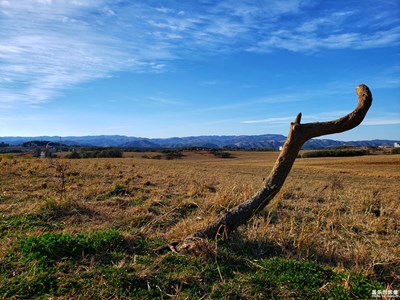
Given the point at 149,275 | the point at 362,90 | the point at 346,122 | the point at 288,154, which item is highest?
the point at 362,90

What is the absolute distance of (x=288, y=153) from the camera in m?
5.46

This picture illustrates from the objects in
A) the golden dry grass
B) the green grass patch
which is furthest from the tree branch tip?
the green grass patch

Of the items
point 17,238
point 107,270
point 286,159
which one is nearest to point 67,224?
point 17,238

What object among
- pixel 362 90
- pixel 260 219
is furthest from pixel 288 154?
pixel 260 219

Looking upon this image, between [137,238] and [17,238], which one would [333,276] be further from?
[17,238]

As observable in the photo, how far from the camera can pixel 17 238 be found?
5.29 meters

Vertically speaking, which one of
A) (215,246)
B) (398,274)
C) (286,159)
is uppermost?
(286,159)

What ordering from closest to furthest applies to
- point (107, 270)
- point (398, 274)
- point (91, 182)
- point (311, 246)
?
point (107, 270)
point (398, 274)
point (311, 246)
point (91, 182)

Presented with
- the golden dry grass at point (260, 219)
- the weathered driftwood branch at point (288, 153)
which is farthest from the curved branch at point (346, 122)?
the golden dry grass at point (260, 219)

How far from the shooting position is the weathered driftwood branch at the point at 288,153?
521 cm

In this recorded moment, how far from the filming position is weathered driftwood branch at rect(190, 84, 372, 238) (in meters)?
5.21

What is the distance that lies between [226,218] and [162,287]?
1.91 m

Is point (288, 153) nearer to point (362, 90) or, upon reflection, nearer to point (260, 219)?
point (362, 90)

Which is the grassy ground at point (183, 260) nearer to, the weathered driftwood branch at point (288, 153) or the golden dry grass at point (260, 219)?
the golden dry grass at point (260, 219)
